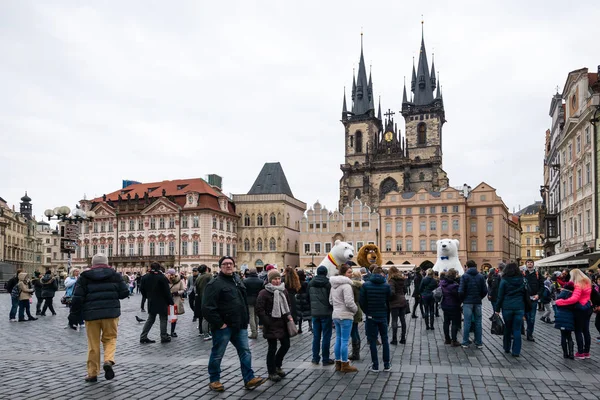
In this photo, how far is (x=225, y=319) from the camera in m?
7.59

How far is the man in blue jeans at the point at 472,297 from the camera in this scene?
36.7 feet

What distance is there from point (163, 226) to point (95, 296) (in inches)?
2575

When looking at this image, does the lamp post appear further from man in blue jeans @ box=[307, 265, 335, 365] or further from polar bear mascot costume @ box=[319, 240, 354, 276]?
man in blue jeans @ box=[307, 265, 335, 365]

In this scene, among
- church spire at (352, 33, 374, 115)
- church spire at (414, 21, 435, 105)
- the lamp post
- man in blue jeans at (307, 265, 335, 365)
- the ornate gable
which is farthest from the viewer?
church spire at (352, 33, 374, 115)

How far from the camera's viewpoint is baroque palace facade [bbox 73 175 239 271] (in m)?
69.9

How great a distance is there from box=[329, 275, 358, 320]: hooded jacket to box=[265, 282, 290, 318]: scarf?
3.14 feet

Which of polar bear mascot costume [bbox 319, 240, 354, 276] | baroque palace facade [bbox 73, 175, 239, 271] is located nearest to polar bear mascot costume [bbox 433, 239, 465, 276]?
polar bear mascot costume [bbox 319, 240, 354, 276]

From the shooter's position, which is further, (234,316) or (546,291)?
(546,291)

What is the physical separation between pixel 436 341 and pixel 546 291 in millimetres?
5650

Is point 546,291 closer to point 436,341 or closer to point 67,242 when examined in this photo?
point 436,341

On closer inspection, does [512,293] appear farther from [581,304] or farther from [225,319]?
[225,319]

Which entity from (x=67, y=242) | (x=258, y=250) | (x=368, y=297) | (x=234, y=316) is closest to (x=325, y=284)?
(x=368, y=297)

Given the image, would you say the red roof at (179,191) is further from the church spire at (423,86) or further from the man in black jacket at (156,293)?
the man in black jacket at (156,293)

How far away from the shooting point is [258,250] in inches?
2970
